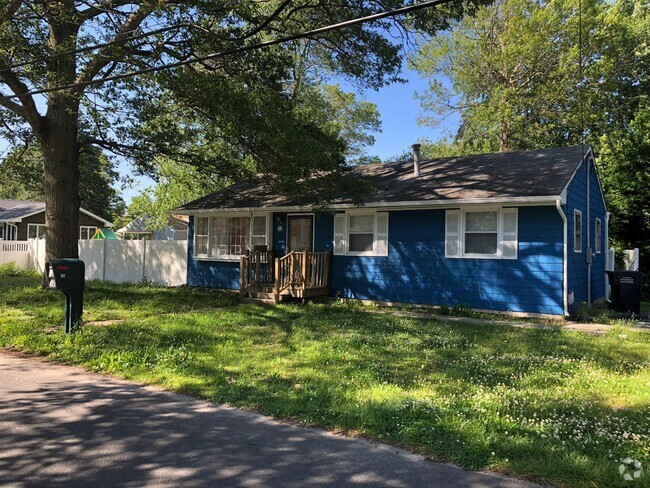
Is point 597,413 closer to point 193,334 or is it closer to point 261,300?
point 193,334

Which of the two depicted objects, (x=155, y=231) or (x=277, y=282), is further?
(x=155, y=231)

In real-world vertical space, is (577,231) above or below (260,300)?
above

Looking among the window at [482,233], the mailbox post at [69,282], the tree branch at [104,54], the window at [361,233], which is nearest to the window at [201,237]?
the window at [361,233]

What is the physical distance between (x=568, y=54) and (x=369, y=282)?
1679cm

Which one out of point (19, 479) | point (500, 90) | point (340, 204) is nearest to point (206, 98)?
point (340, 204)

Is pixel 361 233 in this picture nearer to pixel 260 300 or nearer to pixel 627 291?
pixel 260 300

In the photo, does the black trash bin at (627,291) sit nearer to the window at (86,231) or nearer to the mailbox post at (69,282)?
the mailbox post at (69,282)

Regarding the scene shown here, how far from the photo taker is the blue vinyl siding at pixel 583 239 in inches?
442

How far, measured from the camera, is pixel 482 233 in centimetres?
1148

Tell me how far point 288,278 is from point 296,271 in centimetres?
29

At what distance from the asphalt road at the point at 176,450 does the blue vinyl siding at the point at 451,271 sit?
7967 mm

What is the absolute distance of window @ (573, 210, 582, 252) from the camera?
1173cm

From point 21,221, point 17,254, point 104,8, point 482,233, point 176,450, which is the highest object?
point 104,8

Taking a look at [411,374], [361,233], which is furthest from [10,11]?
[411,374]
